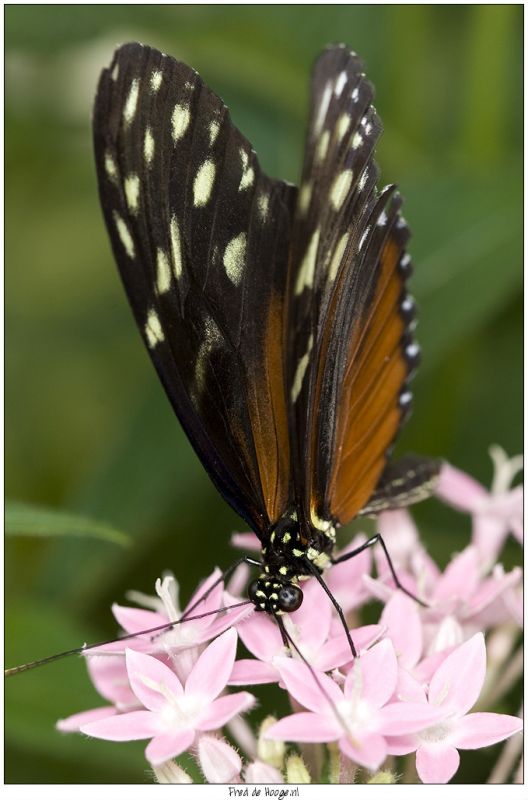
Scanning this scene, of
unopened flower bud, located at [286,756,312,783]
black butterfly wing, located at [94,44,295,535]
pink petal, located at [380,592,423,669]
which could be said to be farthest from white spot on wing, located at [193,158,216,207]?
unopened flower bud, located at [286,756,312,783]

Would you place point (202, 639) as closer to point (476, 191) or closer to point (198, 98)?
point (198, 98)

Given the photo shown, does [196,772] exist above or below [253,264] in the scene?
below

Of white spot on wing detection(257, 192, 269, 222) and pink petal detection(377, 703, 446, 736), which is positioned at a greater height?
white spot on wing detection(257, 192, 269, 222)

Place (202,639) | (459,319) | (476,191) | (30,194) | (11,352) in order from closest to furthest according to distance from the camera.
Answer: (202,639)
(459,319)
(476,191)
(11,352)
(30,194)

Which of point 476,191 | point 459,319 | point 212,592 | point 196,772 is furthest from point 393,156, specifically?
point 196,772

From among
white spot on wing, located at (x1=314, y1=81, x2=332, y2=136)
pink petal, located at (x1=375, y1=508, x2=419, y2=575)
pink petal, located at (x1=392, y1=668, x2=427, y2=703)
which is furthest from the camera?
pink petal, located at (x1=375, y1=508, x2=419, y2=575)

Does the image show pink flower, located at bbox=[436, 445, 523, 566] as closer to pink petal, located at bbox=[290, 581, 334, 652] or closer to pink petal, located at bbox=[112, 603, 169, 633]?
pink petal, located at bbox=[290, 581, 334, 652]
